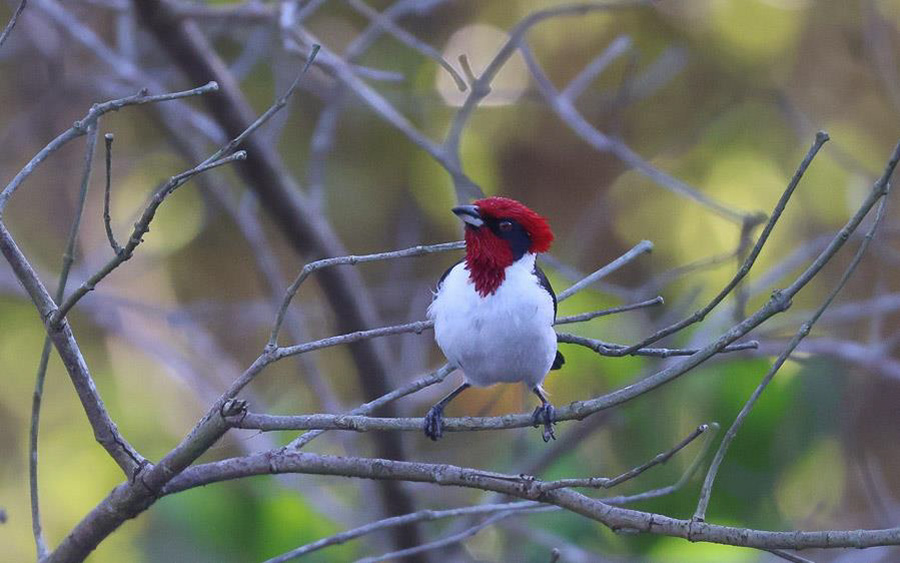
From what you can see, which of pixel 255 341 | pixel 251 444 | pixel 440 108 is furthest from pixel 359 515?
pixel 440 108

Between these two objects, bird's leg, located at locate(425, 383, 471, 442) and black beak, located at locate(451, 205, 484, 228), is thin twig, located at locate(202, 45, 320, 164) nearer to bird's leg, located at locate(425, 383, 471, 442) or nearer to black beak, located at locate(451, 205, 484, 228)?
bird's leg, located at locate(425, 383, 471, 442)

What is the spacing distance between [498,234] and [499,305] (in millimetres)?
321

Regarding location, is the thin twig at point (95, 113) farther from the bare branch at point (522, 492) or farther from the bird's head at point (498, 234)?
the bird's head at point (498, 234)

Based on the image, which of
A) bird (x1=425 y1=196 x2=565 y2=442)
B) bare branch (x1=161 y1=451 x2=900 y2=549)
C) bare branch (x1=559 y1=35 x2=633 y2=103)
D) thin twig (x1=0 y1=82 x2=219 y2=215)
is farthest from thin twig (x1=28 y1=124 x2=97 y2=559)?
bare branch (x1=559 y1=35 x2=633 y2=103)

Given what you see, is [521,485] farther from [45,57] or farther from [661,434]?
[45,57]

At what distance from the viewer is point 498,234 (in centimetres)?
333

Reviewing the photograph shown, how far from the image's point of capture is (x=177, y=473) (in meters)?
2.31

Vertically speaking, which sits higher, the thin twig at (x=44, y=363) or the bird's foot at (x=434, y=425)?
the thin twig at (x=44, y=363)

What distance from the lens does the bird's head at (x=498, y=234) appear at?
10.7 feet

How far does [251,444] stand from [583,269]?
2755mm

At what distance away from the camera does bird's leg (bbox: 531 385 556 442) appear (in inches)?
86.0

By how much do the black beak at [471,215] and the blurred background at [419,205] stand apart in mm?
2405

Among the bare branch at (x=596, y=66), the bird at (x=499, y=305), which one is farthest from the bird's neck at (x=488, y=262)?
the bare branch at (x=596, y=66)

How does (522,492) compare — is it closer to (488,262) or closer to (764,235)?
(764,235)
